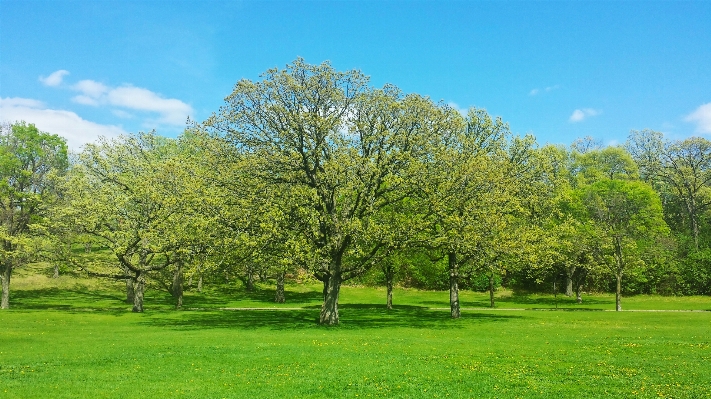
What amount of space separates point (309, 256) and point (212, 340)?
7046 millimetres

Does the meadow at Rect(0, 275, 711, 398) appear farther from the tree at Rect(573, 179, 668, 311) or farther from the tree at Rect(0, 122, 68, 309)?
the tree at Rect(573, 179, 668, 311)

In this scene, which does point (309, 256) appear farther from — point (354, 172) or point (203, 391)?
point (203, 391)

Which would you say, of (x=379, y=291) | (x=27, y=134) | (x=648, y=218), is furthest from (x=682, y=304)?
(x=27, y=134)

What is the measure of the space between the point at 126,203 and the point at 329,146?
21.7m

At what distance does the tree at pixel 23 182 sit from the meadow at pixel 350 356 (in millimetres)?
6605

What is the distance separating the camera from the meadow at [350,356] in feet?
48.1

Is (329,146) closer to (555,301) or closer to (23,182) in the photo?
(23,182)

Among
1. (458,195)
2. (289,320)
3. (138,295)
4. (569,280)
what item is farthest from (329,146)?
(569,280)

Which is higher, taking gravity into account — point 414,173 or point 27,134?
point 27,134

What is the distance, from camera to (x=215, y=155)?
33375 millimetres

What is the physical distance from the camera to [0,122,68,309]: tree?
4572 centimetres

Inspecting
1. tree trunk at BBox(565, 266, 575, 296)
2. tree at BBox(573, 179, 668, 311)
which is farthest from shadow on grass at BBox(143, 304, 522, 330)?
tree trunk at BBox(565, 266, 575, 296)

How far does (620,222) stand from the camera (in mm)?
55906

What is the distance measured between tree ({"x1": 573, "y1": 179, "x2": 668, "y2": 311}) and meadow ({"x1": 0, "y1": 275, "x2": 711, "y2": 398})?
11.8 metres
